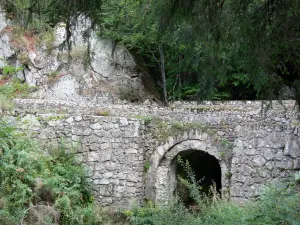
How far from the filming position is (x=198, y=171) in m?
13.2

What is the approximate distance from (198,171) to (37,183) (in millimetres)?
5891

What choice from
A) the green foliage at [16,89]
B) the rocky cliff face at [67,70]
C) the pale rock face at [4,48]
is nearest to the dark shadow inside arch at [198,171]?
the rocky cliff face at [67,70]

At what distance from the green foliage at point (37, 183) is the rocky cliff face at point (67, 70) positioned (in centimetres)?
749

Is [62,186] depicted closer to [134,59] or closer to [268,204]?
[268,204]

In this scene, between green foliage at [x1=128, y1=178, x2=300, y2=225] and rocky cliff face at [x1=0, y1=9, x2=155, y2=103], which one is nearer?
green foliage at [x1=128, y1=178, x2=300, y2=225]

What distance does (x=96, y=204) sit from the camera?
33.5 ft

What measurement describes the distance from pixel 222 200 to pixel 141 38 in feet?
29.9

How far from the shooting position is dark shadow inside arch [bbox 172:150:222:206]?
36.7ft

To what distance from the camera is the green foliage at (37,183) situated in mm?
8052

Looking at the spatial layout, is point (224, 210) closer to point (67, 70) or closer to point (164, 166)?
point (164, 166)

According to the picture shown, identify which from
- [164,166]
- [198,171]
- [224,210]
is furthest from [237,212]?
[198,171]

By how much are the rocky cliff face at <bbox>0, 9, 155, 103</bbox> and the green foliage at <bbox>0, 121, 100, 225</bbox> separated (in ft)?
24.6

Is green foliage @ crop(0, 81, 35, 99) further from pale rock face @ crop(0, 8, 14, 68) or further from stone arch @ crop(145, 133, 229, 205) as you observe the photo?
stone arch @ crop(145, 133, 229, 205)

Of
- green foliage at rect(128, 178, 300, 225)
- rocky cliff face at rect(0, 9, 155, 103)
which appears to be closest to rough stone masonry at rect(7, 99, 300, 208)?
green foliage at rect(128, 178, 300, 225)
